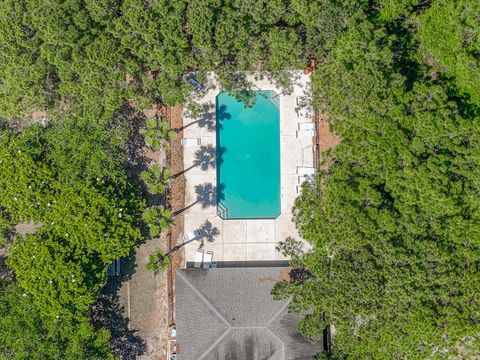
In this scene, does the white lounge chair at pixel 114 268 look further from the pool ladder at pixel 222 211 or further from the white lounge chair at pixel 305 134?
the white lounge chair at pixel 305 134

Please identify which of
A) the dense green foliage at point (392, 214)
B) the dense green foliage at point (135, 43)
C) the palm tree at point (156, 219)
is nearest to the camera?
the dense green foliage at point (392, 214)

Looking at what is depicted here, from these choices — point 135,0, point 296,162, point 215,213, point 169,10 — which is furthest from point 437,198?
point 135,0

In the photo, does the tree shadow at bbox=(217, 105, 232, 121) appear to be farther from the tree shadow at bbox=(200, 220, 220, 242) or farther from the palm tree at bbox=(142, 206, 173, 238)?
the palm tree at bbox=(142, 206, 173, 238)

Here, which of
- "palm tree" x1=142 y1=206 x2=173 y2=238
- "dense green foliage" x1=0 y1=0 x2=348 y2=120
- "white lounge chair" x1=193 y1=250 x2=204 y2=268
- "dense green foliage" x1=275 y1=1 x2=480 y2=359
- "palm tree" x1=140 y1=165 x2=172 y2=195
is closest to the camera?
"dense green foliage" x1=275 y1=1 x2=480 y2=359

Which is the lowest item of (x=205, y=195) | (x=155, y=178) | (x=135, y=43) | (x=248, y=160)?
(x=205, y=195)

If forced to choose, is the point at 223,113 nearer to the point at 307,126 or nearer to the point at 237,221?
the point at 307,126

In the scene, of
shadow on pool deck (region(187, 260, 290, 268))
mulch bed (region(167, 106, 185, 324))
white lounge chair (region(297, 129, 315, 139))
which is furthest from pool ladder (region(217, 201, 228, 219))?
white lounge chair (region(297, 129, 315, 139))

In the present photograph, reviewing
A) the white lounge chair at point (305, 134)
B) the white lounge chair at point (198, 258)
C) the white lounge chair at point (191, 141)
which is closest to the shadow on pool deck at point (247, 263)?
the white lounge chair at point (198, 258)

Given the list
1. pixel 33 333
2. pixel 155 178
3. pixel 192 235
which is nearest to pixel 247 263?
pixel 192 235
